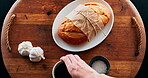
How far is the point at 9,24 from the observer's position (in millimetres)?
1271

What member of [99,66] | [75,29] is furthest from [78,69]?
[75,29]

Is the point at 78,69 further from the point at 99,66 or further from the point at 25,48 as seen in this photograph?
the point at 25,48

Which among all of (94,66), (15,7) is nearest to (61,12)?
(15,7)

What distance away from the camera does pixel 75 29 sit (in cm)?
124

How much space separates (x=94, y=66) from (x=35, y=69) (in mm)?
319

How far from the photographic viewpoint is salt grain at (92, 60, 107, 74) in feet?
3.77

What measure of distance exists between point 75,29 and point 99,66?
240 millimetres

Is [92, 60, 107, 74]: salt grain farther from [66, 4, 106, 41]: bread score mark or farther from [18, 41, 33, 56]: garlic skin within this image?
[18, 41, 33, 56]: garlic skin

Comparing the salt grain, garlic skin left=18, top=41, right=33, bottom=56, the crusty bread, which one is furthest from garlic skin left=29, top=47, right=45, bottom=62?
the salt grain

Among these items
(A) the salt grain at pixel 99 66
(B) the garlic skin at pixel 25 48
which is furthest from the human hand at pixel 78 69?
(B) the garlic skin at pixel 25 48

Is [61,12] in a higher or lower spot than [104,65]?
higher

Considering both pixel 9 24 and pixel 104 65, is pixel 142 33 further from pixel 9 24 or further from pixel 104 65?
pixel 9 24

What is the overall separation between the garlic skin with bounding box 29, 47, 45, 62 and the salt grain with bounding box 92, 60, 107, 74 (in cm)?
28

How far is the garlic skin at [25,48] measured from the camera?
3.96ft
